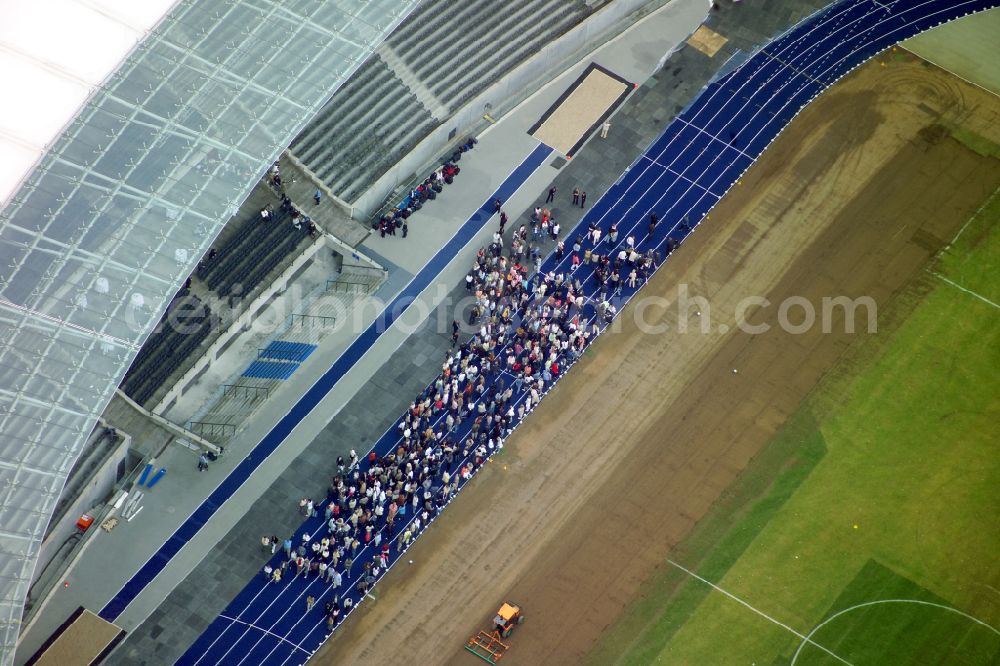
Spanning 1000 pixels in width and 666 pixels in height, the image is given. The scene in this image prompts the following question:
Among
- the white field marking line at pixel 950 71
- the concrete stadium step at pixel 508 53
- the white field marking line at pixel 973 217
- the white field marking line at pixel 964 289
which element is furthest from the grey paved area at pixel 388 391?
the white field marking line at pixel 964 289

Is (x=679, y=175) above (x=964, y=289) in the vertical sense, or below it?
below

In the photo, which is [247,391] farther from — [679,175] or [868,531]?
[868,531]

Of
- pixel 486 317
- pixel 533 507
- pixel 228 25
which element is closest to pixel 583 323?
pixel 486 317

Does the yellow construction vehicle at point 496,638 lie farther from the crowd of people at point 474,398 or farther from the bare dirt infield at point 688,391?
the crowd of people at point 474,398

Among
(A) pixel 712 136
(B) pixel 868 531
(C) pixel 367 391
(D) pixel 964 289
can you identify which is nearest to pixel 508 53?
(A) pixel 712 136

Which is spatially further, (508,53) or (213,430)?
(508,53)

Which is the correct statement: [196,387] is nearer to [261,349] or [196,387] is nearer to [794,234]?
[261,349]

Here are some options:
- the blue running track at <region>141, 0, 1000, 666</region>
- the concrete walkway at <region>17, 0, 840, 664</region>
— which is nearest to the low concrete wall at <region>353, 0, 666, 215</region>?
the concrete walkway at <region>17, 0, 840, 664</region>
